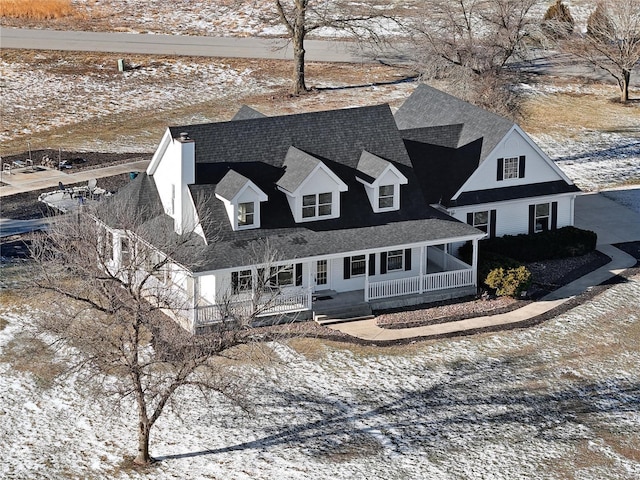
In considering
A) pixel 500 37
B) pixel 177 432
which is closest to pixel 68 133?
pixel 500 37

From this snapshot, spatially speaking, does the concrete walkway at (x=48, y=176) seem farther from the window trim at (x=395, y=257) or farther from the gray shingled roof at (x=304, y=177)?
the window trim at (x=395, y=257)

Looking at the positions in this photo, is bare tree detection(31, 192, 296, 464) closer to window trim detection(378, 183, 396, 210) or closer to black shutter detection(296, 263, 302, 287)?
black shutter detection(296, 263, 302, 287)

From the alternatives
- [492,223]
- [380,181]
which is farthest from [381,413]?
[492,223]

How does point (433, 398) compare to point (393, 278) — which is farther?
point (393, 278)

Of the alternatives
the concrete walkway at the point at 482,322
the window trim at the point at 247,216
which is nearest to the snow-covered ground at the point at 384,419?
the concrete walkway at the point at 482,322

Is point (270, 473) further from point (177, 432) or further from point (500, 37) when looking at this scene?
point (500, 37)

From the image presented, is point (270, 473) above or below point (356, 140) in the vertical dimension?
below

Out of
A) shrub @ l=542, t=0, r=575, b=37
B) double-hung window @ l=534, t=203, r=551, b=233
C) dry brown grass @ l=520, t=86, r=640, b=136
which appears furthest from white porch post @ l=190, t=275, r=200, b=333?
shrub @ l=542, t=0, r=575, b=37
